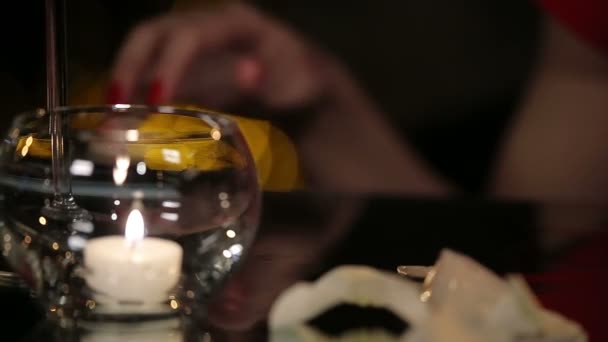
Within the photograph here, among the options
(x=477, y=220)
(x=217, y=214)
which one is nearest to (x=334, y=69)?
(x=477, y=220)

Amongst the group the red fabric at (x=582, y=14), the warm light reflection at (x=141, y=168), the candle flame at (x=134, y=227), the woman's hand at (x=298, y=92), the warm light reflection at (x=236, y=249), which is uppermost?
the red fabric at (x=582, y=14)

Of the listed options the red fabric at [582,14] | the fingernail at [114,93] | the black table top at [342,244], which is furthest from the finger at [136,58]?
the red fabric at [582,14]

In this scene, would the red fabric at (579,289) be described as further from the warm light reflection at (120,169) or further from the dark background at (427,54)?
the dark background at (427,54)

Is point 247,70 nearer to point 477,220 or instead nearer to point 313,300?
point 477,220

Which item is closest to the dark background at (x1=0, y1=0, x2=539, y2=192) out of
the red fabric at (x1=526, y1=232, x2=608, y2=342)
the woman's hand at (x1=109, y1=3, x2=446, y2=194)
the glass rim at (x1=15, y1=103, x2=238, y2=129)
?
the woman's hand at (x1=109, y1=3, x2=446, y2=194)

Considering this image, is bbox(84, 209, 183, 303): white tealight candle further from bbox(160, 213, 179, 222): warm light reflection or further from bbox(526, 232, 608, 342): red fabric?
bbox(526, 232, 608, 342): red fabric

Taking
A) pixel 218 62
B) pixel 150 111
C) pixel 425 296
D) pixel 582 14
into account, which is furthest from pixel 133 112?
pixel 582 14

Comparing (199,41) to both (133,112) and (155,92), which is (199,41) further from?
(133,112)
